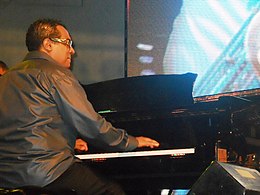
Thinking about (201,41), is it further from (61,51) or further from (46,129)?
(46,129)

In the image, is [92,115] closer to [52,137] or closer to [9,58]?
[52,137]

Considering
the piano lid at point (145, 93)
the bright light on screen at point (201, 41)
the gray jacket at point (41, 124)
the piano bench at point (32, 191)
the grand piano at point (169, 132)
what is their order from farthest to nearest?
the bright light on screen at point (201, 41) → the piano lid at point (145, 93) → the grand piano at point (169, 132) → the gray jacket at point (41, 124) → the piano bench at point (32, 191)

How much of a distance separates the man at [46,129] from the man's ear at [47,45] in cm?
16

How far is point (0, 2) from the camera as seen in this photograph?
5.52 meters

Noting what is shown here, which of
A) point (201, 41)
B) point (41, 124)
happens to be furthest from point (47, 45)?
point (201, 41)

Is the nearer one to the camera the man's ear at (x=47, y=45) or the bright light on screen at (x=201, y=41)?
the man's ear at (x=47, y=45)

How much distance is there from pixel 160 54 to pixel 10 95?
2.79m

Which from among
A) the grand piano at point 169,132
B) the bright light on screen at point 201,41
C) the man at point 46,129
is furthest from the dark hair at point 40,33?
the bright light on screen at point 201,41

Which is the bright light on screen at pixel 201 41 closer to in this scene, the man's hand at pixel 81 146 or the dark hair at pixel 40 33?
the man's hand at pixel 81 146

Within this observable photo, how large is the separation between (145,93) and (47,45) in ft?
2.96

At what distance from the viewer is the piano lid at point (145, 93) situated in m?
3.18

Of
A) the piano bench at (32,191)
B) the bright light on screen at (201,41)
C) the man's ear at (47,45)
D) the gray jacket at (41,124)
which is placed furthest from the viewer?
the bright light on screen at (201,41)

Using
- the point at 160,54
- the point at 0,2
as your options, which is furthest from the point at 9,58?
the point at 160,54

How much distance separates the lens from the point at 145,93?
3.32 m
